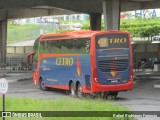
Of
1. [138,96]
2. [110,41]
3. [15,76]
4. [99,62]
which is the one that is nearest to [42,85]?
[138,96]

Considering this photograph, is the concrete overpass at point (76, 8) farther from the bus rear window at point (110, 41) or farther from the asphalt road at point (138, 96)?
the bus rear window at point (110, 41)

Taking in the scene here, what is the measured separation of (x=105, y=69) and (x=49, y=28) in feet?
295

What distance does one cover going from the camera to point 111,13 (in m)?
43.6

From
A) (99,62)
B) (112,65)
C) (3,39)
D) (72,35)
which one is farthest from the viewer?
(3,39)

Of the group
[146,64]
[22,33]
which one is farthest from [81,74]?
[22,33]

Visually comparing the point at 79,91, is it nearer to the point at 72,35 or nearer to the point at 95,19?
the point at 72,35

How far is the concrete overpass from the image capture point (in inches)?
1714

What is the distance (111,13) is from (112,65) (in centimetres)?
2051

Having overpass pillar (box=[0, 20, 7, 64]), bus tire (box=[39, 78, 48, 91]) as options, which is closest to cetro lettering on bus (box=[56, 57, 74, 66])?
bus tire (box=[39, 78, 48, 91])

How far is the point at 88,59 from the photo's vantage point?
2373 cm

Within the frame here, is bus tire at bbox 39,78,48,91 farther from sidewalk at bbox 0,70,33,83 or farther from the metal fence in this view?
the metal fence

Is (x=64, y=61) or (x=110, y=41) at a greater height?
(x=110, y=41)

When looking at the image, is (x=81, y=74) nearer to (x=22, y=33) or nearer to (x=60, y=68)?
(x=60, y=68)

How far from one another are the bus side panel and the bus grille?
675 mm
